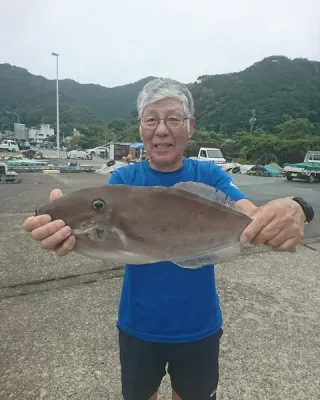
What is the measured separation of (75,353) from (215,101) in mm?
82664

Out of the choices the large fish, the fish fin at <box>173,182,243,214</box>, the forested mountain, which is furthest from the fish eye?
the forested mountain

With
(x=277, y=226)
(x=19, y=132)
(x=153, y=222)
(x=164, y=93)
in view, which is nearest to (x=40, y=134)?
(x=19, y=132)

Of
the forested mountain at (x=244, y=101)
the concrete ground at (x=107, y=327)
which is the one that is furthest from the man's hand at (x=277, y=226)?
the forested mountain at (x=244, y=101)

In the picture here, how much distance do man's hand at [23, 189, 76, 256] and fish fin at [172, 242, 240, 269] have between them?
49 cm

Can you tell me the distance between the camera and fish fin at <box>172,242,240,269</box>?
62.0 inches

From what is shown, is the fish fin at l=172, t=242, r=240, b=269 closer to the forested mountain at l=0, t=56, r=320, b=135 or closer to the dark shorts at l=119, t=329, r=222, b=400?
the dark shorts at l=119, t=329, r=222, b=400

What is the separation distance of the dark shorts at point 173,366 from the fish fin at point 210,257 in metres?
0.54

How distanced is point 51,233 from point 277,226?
95 centimetres

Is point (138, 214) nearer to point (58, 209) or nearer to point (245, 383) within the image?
point (58, 209)

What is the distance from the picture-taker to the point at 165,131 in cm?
178

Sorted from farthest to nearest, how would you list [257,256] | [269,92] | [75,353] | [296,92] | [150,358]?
[269,92]
[296,92]
[257,256]
[75,353]
[150,358]

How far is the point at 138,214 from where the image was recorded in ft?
5.01

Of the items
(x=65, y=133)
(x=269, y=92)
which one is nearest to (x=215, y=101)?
(x=269, y=92)

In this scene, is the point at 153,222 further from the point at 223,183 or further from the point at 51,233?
the point at 223,183
